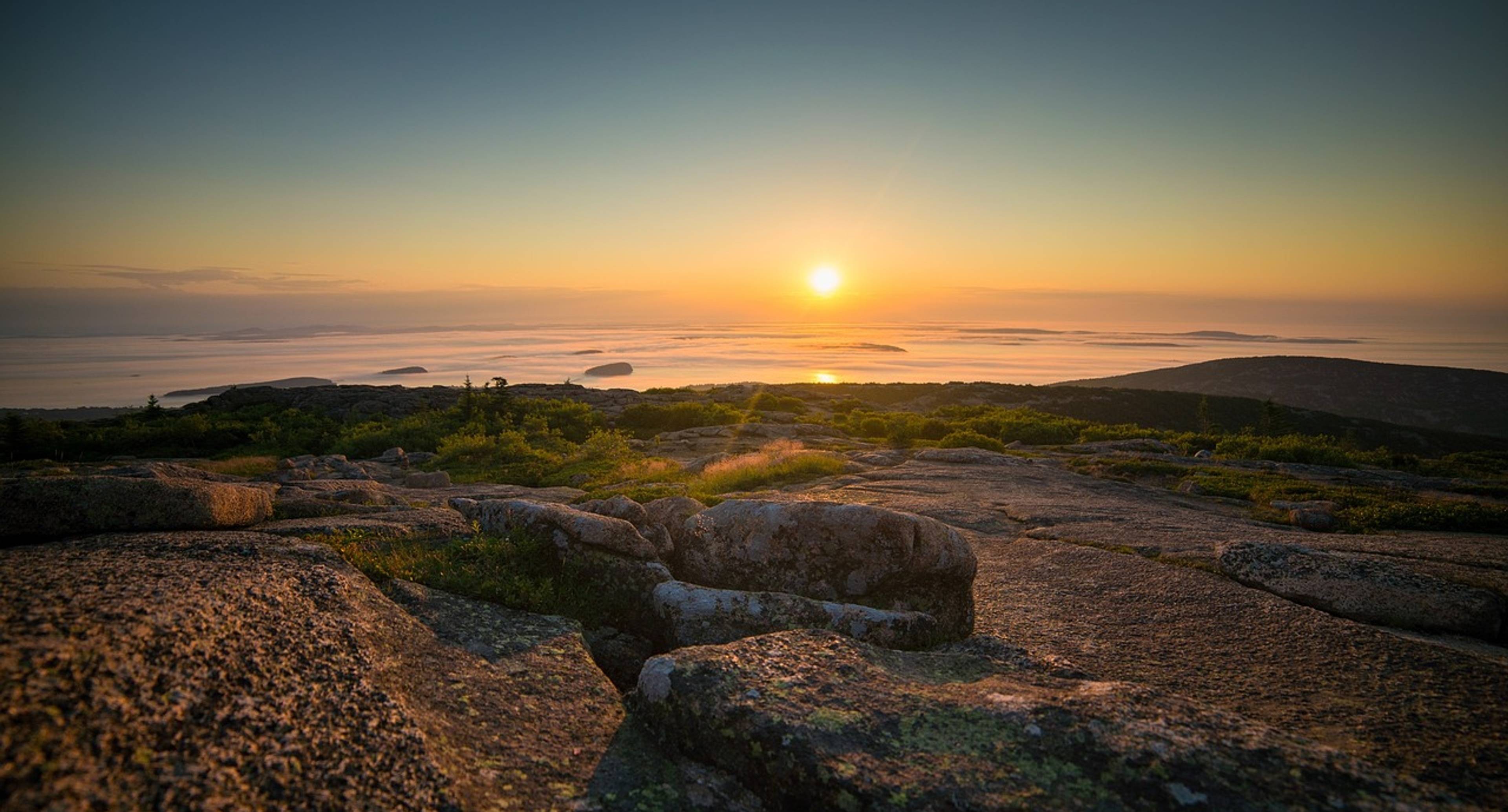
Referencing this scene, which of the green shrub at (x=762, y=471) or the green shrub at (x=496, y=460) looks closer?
the green shrub at (x=762, y=471)

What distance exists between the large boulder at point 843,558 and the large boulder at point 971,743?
2.13 m

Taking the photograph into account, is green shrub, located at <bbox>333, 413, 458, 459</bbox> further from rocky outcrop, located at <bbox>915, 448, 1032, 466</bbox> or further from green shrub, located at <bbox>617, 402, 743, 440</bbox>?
rocky outcrop, located at <bbox>915, 448, 1032, 466</bbox>

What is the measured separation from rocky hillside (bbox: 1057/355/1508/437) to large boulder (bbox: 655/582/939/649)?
88546 mm

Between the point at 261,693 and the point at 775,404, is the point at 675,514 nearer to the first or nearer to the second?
the point at 261,693

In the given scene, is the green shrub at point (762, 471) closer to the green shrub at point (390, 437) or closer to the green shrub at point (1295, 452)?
the green shrub at point (390, 437)

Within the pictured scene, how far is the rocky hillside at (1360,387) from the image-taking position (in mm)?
97625

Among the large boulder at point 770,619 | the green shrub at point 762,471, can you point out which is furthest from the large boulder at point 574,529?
the green shrub at point 762,471

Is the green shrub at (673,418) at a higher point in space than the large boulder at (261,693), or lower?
lower

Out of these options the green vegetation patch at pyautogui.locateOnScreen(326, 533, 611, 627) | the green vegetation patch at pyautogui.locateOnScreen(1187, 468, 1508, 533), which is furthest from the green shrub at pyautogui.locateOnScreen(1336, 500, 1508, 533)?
the green vegetation patch at pyautogui.locateOnScreen(326, 533, 611, 627)

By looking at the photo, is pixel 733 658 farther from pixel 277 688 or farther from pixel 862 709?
pixel 277 688

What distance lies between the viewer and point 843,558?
7.91 metres

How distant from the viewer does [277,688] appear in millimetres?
3955

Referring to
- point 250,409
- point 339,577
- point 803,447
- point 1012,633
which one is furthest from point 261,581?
point 250,409

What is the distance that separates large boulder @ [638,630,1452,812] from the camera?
3793 millimetres
